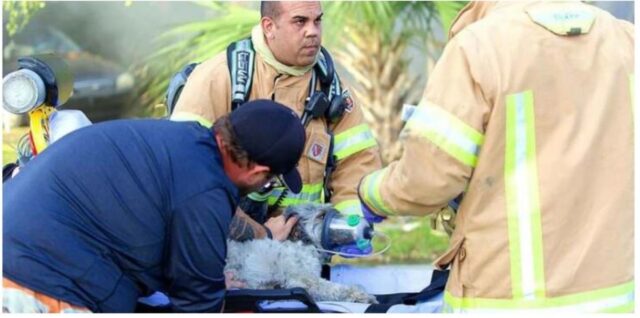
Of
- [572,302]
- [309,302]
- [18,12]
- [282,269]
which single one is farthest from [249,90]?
[18,12]

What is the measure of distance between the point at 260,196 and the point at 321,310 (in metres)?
0.77

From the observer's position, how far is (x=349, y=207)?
14.8ft

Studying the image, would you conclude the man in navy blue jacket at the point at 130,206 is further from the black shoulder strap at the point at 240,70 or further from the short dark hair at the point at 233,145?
the black shoulder strap at the point at 240,70

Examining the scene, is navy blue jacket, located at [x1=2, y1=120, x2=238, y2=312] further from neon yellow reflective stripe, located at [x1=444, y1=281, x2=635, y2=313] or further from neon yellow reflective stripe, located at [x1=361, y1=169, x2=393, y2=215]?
neon yellow reflective stripe, located at [x1=444, y1=281, x2=635, y2=313]

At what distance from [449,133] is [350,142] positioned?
1.57 metres

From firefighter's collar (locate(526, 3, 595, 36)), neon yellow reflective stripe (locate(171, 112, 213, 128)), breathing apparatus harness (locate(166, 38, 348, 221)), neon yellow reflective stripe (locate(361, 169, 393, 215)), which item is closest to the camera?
firefighter's collar (locate(526, 3, 595, 36))

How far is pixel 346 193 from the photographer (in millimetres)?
4586

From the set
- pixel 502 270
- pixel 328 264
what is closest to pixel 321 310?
pixel 328 264

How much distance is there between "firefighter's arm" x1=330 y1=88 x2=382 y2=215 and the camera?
15.1 ft

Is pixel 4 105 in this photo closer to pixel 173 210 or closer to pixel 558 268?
pixel 173 210

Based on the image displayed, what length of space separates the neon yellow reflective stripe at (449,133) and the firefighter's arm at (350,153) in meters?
1.48

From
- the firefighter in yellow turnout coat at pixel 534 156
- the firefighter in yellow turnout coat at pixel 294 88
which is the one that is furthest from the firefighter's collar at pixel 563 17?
the firefighter in yellow turnout coat at pixel 294 88

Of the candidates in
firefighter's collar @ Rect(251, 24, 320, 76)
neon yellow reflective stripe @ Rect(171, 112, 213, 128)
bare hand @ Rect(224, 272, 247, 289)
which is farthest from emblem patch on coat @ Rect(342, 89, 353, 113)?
bare hand @ Rect(224, 272, 247, 289)

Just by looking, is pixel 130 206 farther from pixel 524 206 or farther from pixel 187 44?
pixel 187 44
